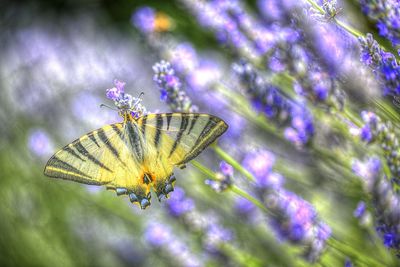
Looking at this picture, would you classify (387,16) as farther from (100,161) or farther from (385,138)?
(100,161)

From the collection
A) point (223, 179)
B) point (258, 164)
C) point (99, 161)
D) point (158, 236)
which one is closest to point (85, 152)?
point (99, 161)

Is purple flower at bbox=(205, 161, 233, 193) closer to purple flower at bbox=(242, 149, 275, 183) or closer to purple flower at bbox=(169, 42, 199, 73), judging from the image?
purple flower at bbox=(242, 149, 275, 183)

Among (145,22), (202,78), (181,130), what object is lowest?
(181,130)

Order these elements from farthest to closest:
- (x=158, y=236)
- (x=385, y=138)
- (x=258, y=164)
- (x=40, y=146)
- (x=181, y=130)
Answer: (x=40, y=146)
(x=158, y=236)
(x=258, y=164)
(x=181, y=130)
(x=385, y=138)

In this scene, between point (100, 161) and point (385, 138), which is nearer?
point (385, 138)

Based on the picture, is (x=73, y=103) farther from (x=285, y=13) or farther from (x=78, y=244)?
(x=285, y=13)

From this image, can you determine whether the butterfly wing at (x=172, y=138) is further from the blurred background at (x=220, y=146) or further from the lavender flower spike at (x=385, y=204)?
the lavender flower spike at (x=385, y=204)

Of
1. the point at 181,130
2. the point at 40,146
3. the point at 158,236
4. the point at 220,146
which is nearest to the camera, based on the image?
the point at 181,130

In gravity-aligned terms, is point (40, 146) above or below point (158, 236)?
above
